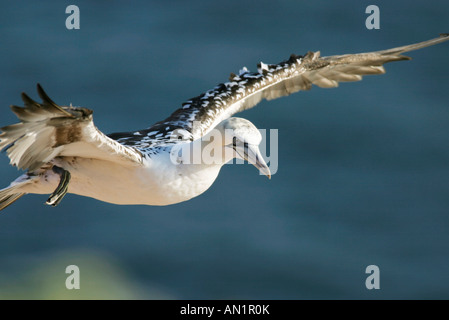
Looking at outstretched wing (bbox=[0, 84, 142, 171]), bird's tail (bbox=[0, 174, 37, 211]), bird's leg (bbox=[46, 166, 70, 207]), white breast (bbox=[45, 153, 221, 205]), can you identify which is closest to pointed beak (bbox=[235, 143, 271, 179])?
white breast (bbox=[45, 153, 221, 205])

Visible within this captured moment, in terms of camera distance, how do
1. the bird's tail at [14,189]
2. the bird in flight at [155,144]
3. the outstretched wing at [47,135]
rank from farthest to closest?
the bird's tail at [14,189], the bird in flight at [155,144], the outstretched wing at [47,135]

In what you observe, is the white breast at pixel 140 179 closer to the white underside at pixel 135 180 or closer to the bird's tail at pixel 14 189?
the white underside at pixel 135 180

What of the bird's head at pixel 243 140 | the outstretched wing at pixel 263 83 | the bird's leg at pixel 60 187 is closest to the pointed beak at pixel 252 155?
the bird's head at pixel 243 140

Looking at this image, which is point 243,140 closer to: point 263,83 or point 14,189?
point 263,83

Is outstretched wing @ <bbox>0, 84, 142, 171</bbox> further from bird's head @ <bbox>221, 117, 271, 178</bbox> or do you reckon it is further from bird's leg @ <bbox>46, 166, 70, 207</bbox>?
bird's head @ <bbox>221, 117, 271, 178</bbox>

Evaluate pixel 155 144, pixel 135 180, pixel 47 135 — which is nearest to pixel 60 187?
pixel 135 180
